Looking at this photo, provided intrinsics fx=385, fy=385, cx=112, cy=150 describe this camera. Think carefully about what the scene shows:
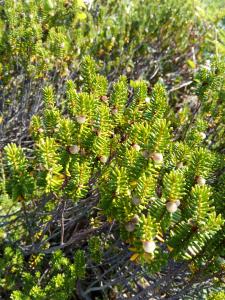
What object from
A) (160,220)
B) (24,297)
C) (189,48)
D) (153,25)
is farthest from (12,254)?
(189,48)

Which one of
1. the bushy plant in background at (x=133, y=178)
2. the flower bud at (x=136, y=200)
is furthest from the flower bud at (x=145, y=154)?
the flower bud at (x=136, y=200)

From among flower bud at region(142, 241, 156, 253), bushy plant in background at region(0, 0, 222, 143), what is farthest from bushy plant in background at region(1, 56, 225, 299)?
bushy plant in background at region(0, 0, 222, 143)

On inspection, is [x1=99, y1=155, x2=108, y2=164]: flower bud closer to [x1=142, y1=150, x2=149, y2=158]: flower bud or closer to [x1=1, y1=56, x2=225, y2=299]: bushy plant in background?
[x1=1, y1=56, x2=225, y2=299]: bushy plant in background

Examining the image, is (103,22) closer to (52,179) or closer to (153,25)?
(153,25)

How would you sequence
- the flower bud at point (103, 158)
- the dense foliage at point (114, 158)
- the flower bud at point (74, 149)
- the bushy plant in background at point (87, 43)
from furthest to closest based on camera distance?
the bushy plant in background at point (87, 43)
the flower bud at point (103, 158)
the flower bud at point (74, 149)
the dense foliage at point (114, 158)

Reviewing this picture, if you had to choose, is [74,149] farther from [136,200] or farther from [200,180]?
[200,180]

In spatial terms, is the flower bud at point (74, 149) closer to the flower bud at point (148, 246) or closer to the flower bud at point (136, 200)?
the flower bud at point (136, 200)

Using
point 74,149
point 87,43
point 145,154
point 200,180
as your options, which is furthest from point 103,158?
point 87,43

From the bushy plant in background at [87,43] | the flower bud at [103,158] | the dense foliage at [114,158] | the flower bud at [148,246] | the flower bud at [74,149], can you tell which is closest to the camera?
the flower bud at [148,246]
